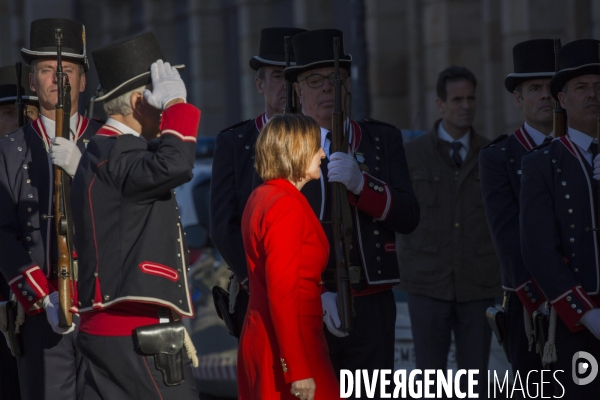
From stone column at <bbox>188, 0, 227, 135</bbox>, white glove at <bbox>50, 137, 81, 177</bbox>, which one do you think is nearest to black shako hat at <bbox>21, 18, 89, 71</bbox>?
white glove at <bbox>50, 137, 81, 177</bbox>

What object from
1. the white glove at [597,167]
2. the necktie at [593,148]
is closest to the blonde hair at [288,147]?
the white glove at [597,167]

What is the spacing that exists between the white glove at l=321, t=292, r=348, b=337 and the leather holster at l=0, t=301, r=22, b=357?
68.3 inches

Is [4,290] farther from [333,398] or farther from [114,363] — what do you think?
[333,398]

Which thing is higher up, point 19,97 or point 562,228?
point 19,97

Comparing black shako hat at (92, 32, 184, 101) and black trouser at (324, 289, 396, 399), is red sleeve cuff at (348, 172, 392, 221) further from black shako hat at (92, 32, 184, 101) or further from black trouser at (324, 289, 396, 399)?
black shako hat at (92, 32, 184, 101)

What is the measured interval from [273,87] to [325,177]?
1.03 meters

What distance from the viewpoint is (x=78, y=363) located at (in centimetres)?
645

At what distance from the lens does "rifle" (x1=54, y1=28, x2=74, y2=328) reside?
6.08 m

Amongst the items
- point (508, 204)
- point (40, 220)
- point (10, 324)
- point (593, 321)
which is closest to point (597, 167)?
point (593, 321)

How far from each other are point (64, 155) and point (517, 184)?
2507 mm

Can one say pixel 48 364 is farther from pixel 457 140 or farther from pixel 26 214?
pixel 457 140

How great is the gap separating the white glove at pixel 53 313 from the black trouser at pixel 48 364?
161 mm

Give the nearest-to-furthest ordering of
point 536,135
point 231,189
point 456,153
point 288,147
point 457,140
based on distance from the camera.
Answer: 1. point 288,147
2. point 231,189
3. point 536,135
4. point 456,153
5. point 457,140

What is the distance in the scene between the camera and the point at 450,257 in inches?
328
